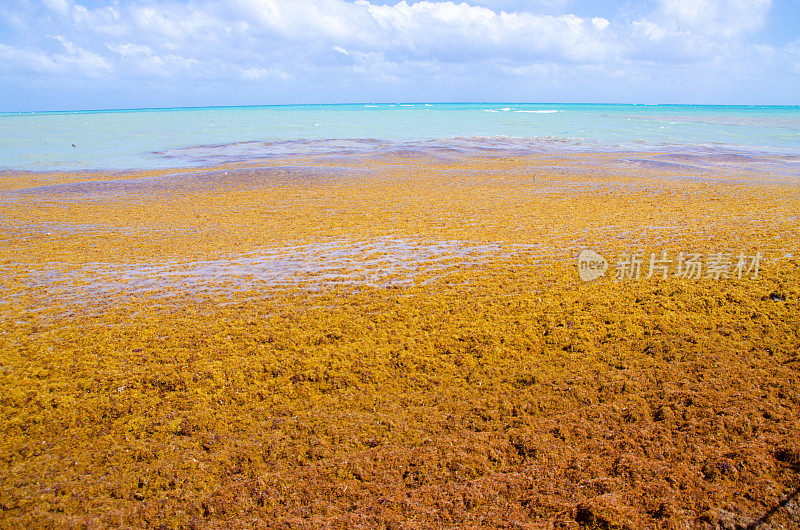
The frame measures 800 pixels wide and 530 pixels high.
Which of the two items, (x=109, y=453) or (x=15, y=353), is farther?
(x=15, y=353)

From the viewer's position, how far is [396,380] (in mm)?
5328

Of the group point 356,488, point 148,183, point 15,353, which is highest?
point 148,183

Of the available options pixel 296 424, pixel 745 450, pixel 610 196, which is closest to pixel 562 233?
pixel 610 196

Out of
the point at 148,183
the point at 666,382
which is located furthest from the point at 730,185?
the point at 148,183

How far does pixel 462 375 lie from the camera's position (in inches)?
213

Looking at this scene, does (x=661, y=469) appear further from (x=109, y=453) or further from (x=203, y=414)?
(x=109, y=453)

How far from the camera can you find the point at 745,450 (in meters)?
4.20

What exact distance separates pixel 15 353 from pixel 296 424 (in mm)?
3925

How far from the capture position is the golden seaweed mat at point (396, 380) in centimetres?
380

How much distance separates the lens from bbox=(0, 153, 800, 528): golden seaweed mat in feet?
12.5

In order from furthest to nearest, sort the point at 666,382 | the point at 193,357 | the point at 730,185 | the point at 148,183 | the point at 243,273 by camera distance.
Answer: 1. the point at 148,183
2. the point at 730,185
3. the point at 243,273
4. the point at 193,357
5. the point at 666,382

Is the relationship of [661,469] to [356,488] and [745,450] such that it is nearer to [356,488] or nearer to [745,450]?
[745,450]

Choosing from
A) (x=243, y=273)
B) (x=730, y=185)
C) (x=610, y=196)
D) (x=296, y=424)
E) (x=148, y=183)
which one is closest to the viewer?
(x=296, y=424)

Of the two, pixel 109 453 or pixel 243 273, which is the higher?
pixel 243 273
